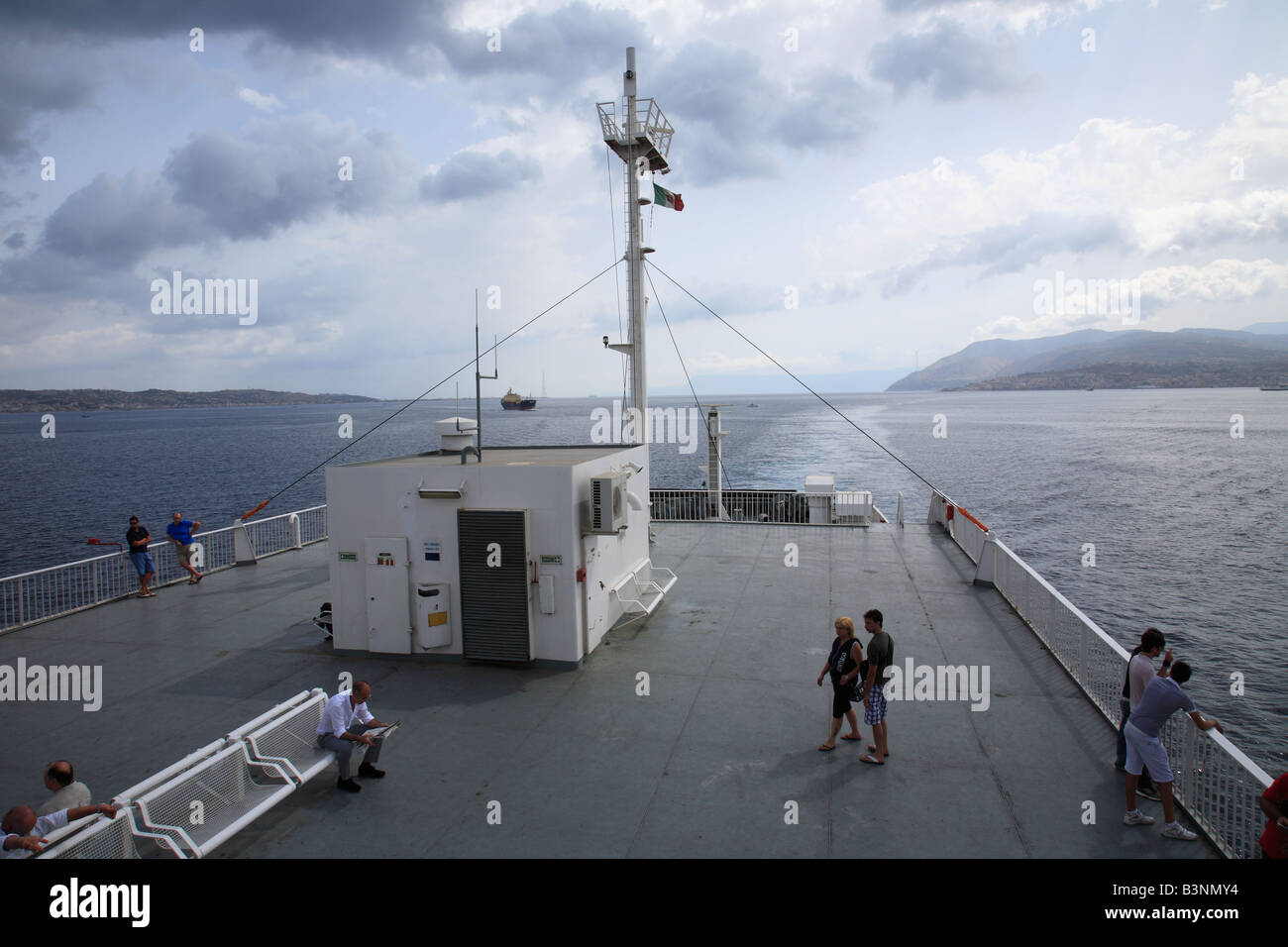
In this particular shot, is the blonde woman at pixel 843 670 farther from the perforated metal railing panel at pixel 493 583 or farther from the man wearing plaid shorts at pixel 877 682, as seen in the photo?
the perforated metal railing panel at pixel 493 583

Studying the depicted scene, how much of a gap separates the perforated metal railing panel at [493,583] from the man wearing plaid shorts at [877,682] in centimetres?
469

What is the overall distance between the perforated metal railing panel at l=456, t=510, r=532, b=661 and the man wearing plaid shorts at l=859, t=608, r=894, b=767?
469cm

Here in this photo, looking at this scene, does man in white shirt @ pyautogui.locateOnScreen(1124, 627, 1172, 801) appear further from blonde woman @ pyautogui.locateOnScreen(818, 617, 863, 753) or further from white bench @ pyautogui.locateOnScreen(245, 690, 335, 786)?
white bench @ pyautogui.locateOnScreen(245, 690, 335, 786)

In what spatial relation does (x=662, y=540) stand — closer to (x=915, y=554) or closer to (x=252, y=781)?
(x=915, y=554)

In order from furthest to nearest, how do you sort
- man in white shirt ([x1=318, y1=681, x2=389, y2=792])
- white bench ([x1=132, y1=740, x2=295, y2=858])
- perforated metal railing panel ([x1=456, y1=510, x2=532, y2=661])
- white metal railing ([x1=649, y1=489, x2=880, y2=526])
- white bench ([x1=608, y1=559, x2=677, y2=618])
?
1. white metal railing ([x1=649, y1=489, x2=880, y2=526])
2. white bench ([x1=608, y1=559, x2=677, y2=618])
3. perforated metal railing panel ([x1=456, y1=510, x2=532, y2=661])
4. man in white shirt ([x1=318, y1=681, x2=389, y2=792])
5. white bench ([x1=132, y1=740, x2=295, y2=858])

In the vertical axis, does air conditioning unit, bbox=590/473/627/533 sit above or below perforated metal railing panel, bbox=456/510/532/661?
above

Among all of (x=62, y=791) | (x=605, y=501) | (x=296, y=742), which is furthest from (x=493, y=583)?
(x=62, y=791)

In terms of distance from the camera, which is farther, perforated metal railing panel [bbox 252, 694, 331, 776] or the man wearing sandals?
the man wearing sandals

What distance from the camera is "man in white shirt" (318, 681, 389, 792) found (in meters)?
7.09

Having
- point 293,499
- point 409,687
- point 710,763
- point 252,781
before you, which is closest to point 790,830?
point 710,763

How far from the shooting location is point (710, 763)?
7.56 m

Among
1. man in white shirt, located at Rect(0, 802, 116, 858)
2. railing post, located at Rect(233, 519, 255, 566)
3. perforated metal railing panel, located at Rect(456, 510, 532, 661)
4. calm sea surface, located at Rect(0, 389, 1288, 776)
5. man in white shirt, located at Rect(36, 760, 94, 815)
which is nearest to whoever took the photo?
man in white shirt, located at Rect(0, 802, 116, 858)

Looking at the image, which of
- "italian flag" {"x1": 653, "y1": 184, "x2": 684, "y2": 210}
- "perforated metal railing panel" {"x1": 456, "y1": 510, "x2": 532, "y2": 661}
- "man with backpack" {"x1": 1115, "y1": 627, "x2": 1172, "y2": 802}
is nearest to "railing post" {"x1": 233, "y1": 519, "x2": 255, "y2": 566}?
"perforated metal railing panel" {"x1": 456, "y1": 510, "x2": 532, "y2": 661}
